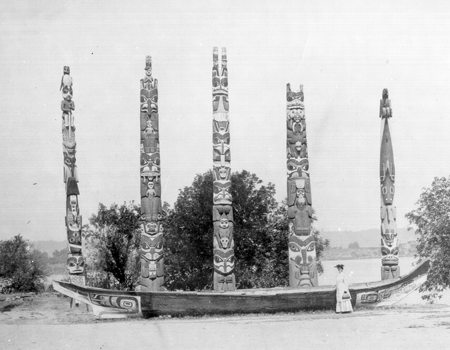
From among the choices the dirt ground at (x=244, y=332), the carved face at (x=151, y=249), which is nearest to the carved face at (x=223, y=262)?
the carved face at (x=151, y=249)

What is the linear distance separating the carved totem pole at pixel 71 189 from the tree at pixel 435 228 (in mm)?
8157

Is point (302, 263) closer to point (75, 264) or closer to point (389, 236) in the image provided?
point (389, 236)

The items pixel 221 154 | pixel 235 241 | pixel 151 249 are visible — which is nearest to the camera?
pixel 151 249

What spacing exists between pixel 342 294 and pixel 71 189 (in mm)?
7237

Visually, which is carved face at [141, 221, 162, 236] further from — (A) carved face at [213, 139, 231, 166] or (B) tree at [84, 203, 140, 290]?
(B) tree at [84, 203, 140, 290]

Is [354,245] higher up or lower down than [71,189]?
lower down

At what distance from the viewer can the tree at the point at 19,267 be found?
19561 mm

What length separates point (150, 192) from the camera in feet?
49.1

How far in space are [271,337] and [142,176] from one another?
23.3 ft

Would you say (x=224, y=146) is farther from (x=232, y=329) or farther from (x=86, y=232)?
(x=86, y=232)

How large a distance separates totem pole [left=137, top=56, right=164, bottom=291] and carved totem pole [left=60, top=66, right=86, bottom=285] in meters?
1.59

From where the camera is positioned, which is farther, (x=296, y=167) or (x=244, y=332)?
(x=296, y=167)

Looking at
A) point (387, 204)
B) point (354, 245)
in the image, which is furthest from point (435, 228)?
point (354, 245)

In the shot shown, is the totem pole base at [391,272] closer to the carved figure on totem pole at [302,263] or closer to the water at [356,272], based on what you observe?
the carved figure on totem pole at [302,263]
